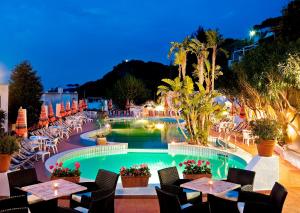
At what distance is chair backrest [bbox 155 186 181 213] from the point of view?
4.85 metres

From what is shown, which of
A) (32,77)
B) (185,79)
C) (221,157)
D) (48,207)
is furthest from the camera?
(32,77)

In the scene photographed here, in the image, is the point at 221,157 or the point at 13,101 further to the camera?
the point at 13,101

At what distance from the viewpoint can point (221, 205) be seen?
17.8 feet

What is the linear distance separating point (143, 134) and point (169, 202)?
1491 centimetres

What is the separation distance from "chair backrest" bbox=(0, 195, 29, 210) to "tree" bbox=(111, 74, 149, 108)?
27270mm

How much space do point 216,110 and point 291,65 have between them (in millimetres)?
4863

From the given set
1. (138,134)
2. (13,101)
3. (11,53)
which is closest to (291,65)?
(138,134)

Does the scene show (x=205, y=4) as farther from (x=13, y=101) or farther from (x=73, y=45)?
(x=13, y=101)

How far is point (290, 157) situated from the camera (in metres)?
11.4

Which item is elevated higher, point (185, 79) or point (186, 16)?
point (186, 16)

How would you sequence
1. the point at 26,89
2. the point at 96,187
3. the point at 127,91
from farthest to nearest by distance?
the point at 127,91 < the point at 26,89 < the point at 96,187

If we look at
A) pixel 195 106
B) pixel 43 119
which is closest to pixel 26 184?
pixel 195 106

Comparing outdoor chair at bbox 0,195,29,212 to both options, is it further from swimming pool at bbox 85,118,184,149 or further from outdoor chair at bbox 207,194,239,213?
swimming pool at bbox 85,118,184,149

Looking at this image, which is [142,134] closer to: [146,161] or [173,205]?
[146,161]
